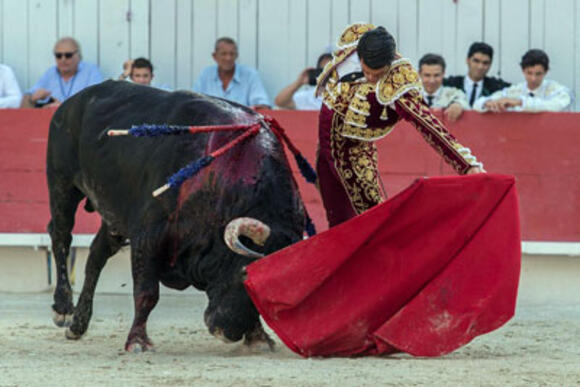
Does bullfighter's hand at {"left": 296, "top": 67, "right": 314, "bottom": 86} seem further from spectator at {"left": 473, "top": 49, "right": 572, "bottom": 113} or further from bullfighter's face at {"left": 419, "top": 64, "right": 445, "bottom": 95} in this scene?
spectator at {"left": 473, "top": 49, "right": 572, "bottom": 113}

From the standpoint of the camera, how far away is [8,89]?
8398mm

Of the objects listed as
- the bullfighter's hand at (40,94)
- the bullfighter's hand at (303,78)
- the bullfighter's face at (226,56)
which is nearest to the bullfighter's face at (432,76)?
the bullfighter's hand at (303,78)

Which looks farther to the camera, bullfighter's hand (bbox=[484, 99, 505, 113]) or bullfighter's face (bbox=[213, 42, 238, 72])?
bullfighter's face (bbox=[213, 42, 238, 72])

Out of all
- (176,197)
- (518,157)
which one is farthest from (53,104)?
(176,197)

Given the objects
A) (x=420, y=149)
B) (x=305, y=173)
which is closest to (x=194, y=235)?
(x=305, y=173)

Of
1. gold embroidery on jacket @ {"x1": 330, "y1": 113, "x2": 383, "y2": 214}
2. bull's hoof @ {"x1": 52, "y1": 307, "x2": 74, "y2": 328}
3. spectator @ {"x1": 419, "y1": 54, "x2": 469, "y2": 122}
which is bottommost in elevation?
bull's hoof @ {"x1": 52, "y1": 307, "x2": 74, "y2": 328}

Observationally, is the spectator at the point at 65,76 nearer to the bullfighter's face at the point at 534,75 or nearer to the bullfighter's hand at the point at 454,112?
the bullfighter's hand at the point at 454,112

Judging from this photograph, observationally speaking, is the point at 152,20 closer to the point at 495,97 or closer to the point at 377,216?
the point at 495,97

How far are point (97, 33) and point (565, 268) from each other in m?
3.30

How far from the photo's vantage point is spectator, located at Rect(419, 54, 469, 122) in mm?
7656

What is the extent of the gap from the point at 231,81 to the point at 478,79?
1.50 m

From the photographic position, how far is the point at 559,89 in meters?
7.76

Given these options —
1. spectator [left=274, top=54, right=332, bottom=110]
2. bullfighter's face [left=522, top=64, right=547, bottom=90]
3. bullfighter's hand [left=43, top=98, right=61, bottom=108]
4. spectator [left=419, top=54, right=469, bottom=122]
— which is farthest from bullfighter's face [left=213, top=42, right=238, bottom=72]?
bullfighter's face [left=522, top=64, right=547, bottom=90]

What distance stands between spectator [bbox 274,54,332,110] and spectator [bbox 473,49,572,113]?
38.9 inches
